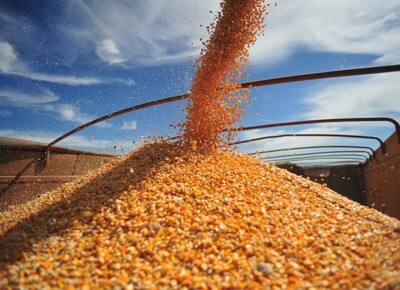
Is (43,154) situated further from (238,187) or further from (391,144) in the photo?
(391,144)

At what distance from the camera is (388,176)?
4773 millimetres

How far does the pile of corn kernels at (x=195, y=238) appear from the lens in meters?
1.52

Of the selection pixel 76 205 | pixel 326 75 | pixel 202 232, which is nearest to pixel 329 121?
pixel 326 75

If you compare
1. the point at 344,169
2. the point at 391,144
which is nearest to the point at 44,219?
the point at 391,144

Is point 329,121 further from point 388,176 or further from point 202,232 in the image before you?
point 202,232

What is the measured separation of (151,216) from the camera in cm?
211

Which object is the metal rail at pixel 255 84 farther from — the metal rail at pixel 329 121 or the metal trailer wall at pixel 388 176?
the metal trailer wall at pixel 388 176

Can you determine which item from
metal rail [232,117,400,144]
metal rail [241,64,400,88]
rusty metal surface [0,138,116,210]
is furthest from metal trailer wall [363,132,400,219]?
rusty metal surface [0,138,116,210]

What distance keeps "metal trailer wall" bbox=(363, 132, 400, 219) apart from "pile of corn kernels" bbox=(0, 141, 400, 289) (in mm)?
2014

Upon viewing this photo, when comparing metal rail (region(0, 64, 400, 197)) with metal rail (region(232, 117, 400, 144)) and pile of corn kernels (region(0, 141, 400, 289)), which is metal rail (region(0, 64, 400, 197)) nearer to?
metal rail (region(232, 117, 400, 144))

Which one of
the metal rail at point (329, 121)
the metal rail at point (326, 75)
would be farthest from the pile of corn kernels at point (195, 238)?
the metal rail at point (329, 121)

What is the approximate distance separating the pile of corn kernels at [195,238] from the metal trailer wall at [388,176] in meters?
2.01

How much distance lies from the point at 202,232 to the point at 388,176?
4.41 meters

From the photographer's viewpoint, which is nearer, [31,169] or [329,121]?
[329,121]
